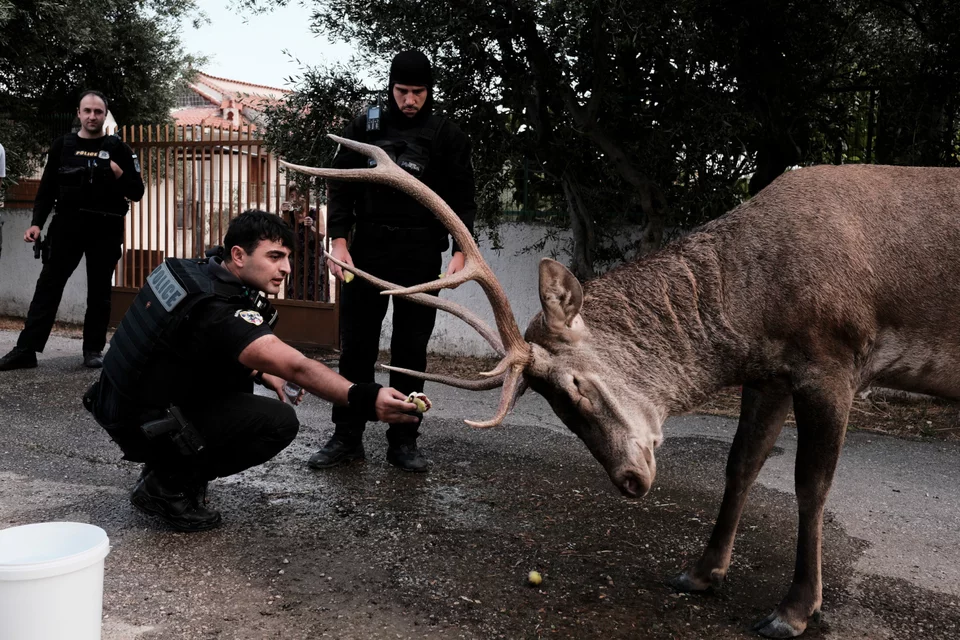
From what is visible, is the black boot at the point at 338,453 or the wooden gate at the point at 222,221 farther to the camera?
the wooden gate at the point at 222,221

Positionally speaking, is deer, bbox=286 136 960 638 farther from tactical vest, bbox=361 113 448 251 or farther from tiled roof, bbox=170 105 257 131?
tiled roof, bbox=170 105 257 131

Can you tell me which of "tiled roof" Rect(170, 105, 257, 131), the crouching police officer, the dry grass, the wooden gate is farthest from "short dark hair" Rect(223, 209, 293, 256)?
"tiled roof" Rect(170, 105, 257, 131)

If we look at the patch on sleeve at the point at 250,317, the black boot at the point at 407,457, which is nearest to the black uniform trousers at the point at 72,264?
the black boot at the point at 407,457

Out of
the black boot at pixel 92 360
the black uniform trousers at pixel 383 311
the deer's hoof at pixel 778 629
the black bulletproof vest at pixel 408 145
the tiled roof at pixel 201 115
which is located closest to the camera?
the deer's hoof at pixel 778 629

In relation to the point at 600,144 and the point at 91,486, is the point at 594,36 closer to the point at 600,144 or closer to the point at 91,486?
the point at 600,144

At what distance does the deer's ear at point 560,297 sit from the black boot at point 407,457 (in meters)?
1.94

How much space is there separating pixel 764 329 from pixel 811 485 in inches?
25.4

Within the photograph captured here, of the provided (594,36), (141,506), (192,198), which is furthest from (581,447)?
(192,198)

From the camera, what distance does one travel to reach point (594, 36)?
7.39 meters

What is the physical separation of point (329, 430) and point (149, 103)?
1212cm

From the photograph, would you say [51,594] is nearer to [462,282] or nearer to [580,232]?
[462,282]

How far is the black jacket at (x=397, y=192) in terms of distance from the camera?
5219 mm

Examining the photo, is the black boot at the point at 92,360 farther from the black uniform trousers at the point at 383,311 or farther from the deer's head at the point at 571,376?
the deer's head at the point at 571,376

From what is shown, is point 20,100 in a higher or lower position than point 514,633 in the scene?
higher
